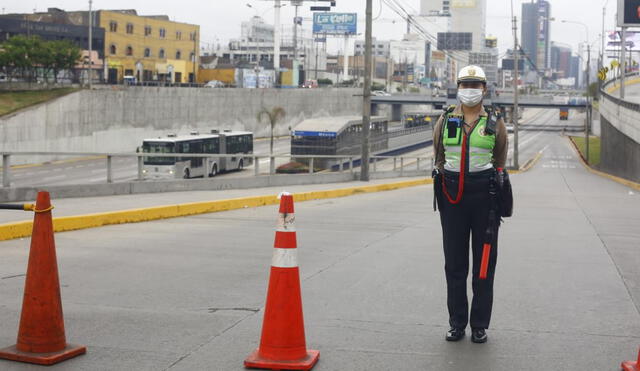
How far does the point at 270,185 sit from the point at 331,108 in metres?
89.6

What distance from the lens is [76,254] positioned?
10.3 m

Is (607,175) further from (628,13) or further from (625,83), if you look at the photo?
(625,83)

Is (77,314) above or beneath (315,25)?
beneath

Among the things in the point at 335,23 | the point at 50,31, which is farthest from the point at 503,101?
the point at 50,31

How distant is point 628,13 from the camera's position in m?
59.3

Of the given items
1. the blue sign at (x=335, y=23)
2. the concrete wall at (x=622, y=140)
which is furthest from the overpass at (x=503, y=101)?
the concrete wall at (x=622, y=140)

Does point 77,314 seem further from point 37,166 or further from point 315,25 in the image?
point 315,25

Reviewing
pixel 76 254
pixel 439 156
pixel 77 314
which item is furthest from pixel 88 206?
pixel 439 156

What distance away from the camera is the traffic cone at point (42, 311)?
564cm

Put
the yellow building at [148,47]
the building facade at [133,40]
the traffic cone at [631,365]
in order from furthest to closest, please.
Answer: the yellow building at [148,47] < the building facade at [133,40] < the traffic cone at [631,365]

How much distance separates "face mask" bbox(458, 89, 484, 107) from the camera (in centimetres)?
608

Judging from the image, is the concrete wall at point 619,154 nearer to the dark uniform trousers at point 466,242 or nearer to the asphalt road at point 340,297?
the asphalt road at point 340,297

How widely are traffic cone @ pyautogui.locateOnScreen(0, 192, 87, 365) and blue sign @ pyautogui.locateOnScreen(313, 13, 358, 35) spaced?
146106 mm

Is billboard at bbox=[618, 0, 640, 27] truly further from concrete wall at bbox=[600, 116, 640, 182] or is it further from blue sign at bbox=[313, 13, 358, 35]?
blue sign at bbox=[313, 13, 358, 35]
